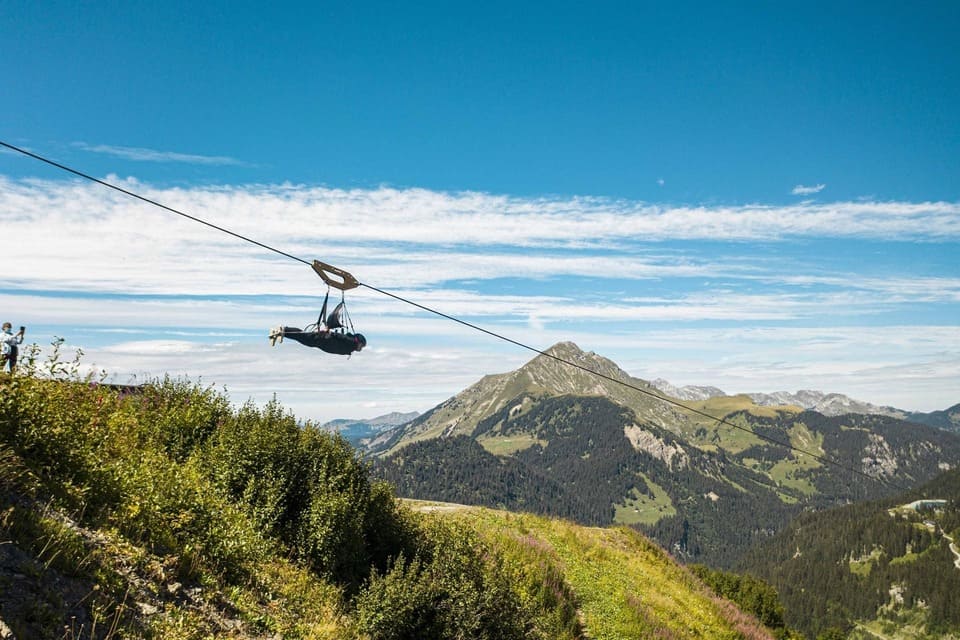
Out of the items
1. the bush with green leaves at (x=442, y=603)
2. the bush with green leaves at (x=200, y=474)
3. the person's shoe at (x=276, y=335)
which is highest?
the person's shoe at (x=276, y=335)

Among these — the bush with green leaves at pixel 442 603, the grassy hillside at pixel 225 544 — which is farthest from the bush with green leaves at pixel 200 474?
the bush with green leaves at pixel 442 603

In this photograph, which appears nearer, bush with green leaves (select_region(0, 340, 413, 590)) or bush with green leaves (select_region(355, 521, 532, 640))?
bush with green leaves (select_region(0, 340, 413, 590))

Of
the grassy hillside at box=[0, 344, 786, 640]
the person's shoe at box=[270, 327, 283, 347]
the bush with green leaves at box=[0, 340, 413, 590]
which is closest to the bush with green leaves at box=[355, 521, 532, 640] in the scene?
the grassy hillside at box=[0, 344, 786, 640]

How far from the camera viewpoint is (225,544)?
12289 millimetres

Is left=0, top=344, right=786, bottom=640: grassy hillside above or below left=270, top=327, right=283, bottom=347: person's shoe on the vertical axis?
below

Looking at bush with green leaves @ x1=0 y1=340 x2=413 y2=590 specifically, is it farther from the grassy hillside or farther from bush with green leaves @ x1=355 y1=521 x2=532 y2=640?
bush with green leaves @ x1=355 y1=521 x2=532 y2=640

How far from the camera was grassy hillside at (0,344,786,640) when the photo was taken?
898cm

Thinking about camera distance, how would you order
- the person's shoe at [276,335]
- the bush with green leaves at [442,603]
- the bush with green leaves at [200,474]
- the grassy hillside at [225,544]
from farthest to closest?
1. the person's shoe at [276,335]
2. the bush with green leaves at [442,603]
3. the bush with green leaves at [200,474]
4. the grassy hillside at [225,544]

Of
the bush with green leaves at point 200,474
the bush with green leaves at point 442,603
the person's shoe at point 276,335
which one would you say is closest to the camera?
the bush with green leaves at point 200,474

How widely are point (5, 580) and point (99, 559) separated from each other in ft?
6.44

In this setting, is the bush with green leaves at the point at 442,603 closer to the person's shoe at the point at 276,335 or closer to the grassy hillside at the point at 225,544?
the grassy hillside at the point at 225,544

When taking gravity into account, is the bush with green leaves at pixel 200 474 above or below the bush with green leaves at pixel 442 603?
above

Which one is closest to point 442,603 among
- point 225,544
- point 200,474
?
point 225,544

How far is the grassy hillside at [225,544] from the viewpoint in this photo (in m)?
8.98
